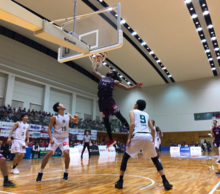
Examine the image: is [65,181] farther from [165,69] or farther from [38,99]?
[165,69]

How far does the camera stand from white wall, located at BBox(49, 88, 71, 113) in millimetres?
26094

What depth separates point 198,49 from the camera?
22.5 metres

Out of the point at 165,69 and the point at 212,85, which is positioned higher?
the point at 165,69

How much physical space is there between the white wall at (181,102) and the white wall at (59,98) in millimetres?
10496

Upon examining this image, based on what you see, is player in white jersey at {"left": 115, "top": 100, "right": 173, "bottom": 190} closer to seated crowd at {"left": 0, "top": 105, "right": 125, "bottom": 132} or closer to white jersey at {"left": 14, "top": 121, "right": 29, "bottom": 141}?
white jersey at {"left": 14, "top": 121, "right": 29, "bottom": 141}

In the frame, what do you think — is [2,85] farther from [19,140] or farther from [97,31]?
[97,31]

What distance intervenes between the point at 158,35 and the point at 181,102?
1395cm

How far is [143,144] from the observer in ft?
14.2

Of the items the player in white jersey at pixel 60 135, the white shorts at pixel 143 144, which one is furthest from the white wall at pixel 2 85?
the white shorts at pixel 143 144

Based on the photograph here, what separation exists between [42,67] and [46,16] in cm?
805

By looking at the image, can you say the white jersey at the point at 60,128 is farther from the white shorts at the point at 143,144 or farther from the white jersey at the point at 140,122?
the white jersey at the point at 140,122

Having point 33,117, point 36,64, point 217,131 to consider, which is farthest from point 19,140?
point 36,64

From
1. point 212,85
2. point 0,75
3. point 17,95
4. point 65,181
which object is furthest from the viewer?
point 212,85

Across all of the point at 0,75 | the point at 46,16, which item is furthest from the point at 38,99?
the point at 46,16
